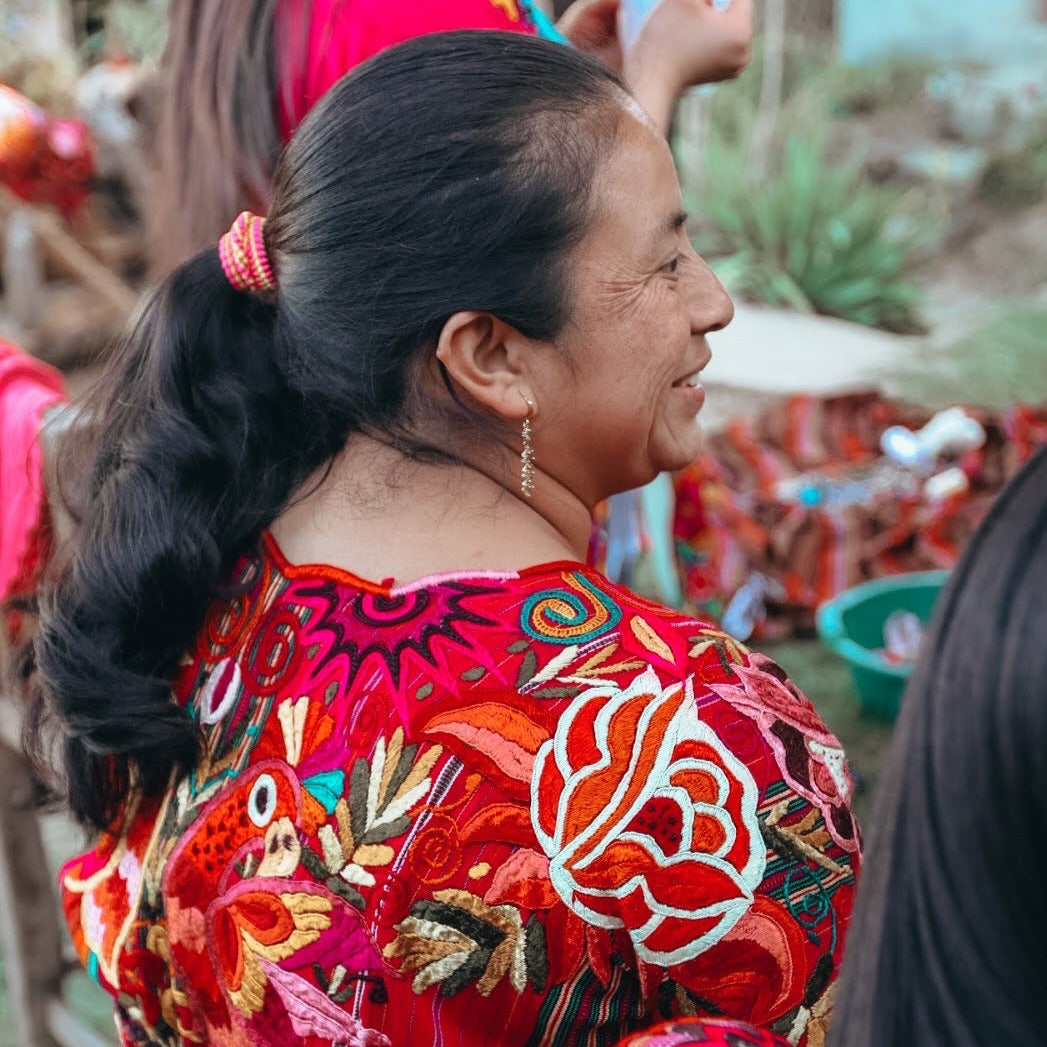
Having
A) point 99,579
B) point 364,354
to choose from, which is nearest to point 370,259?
point 364,354

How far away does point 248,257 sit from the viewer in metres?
1.42

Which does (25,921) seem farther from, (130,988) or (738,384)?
(738,384)

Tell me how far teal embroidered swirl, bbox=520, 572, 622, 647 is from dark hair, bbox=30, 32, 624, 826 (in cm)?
21

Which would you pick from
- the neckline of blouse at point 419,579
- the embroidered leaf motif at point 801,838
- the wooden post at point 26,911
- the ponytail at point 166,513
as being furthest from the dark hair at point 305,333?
the wooden post at point 26,911

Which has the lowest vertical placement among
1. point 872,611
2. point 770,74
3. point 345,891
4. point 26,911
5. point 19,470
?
point 770,74

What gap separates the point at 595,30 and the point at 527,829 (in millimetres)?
1516

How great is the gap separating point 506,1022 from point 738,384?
5.00 metres

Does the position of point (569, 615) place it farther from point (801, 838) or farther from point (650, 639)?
point (801, 838)

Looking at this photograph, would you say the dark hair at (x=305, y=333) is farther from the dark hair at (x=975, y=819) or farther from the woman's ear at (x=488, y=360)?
the dark hair at (x=975, y=819)

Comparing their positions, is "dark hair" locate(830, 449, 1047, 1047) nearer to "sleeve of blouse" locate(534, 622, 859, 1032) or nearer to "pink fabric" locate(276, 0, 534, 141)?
"sleeve of blouse" locate(534, 622, 859, 1032)

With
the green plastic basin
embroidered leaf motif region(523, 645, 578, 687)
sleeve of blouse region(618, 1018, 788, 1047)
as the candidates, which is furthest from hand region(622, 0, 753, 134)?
the green plastic basin

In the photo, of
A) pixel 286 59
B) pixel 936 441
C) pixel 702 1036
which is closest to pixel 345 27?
pixel 286 59

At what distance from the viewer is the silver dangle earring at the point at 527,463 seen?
1396 mm

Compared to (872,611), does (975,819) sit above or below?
above
